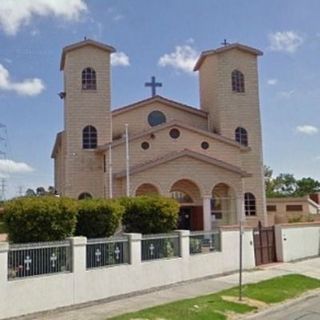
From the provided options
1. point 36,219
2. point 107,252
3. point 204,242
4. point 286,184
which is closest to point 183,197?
point 204,242

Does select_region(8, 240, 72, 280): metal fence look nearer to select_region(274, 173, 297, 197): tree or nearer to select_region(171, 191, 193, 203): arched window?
select_region(171, 191, 193, 203): arched window

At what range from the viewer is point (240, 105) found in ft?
123

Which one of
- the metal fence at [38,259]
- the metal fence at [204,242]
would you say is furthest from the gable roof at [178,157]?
the metal fence at [38,259]

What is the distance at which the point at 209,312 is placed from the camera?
12.4m

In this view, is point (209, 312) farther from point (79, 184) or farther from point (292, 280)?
point (79, 184)

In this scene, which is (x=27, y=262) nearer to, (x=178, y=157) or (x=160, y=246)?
(x=160, y=246)

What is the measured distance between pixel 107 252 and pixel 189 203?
18.2 m

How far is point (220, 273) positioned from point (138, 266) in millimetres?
4503

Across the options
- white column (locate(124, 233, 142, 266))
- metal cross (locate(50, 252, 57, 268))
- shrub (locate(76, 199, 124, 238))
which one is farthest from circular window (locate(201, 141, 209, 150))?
metal cross (locate(50, 252, 57, 268))

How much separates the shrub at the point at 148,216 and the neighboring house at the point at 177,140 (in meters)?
11.7

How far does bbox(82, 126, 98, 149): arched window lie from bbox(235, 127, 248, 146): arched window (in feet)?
32.4

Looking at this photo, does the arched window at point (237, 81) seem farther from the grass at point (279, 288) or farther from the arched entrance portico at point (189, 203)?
the grass at point (279, 288)

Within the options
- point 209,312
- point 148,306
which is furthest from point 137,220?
point 209,312

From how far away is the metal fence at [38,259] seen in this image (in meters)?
12.7
